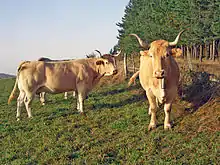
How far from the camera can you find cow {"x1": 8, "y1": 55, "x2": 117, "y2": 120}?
1145 centimetres

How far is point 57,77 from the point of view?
462 inches

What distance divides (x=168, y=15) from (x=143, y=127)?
2291 centimetres

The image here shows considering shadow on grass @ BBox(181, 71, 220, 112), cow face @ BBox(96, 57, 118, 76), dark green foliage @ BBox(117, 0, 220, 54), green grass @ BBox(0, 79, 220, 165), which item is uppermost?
dark green foliage @ BBox(117, 0, 220, 54)

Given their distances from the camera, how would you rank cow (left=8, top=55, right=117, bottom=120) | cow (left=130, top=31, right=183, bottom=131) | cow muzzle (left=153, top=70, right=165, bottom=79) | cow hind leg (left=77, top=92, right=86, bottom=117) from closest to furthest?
cow muzzle (left=153, top=70, right=165, bottom=79) → cow (left=130, top=31, right=183, bottom=131) → cow hind leg (left=77, top=92, right=86, bottom=117) → cow (left=8, top=55, right=117, bottom=120)

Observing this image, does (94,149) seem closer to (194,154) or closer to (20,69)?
(194,154)

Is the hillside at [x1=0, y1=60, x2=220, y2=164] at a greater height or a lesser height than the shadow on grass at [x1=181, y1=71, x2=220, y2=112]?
lesser

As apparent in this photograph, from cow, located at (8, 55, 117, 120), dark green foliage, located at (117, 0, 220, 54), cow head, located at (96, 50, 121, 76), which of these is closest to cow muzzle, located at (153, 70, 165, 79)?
cow, located at (8, 55, 117, 120)

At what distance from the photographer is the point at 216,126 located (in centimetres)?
717

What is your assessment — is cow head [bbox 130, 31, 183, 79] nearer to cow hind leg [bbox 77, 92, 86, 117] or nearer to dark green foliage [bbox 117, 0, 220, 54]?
cow hind leg [bbox 77, 92, 86, 117]

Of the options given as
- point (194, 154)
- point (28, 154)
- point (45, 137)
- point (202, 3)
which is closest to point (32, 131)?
point (45, 137)

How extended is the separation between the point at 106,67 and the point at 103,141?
18.4 feet

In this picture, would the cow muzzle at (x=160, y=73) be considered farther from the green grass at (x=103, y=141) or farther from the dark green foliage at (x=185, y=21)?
the dark green foliage at (x=185, y=21)

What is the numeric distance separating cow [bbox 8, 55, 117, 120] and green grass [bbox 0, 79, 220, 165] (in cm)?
113

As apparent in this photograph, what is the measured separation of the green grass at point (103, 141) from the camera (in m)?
5.94
